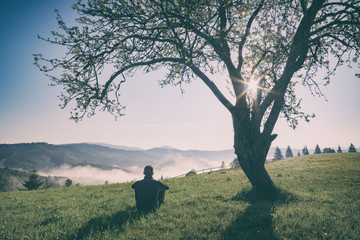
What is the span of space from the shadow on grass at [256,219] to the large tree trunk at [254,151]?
46cm

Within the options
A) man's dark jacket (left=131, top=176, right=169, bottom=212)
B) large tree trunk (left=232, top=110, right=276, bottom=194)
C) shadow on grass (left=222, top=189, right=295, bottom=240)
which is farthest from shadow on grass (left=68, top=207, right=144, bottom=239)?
large tree trunk (left=232, top=110, right=276, bottom=194)

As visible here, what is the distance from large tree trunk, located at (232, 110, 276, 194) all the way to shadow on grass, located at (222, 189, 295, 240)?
46 centimetres

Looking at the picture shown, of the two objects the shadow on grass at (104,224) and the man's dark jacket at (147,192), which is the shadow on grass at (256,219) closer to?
the man's dark jacket at (147,192)

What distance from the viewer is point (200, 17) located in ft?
28.3

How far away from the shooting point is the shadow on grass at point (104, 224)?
5.13 metres

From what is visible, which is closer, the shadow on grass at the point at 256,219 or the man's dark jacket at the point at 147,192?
the shadow on grass at the point at 256,219

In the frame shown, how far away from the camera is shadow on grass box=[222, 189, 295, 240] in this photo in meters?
4.79

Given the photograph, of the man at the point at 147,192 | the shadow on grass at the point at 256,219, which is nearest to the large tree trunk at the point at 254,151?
the shadow on grass at the point at 256,219

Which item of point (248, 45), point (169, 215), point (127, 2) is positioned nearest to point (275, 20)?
point (248, 45)

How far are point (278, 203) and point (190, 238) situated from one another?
16.1 feet

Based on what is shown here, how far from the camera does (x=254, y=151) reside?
28.5ft

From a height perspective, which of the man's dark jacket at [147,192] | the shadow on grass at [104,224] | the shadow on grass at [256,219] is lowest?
the shadow on grass at [104,224]

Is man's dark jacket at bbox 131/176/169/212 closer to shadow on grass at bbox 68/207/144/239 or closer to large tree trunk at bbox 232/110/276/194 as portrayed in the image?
shadow on grass at bbox 68/207/144/239

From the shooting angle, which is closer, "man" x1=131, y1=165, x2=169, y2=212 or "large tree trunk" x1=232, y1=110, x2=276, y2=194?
"man" x1=131, y1=165, x2=169, y2=212
